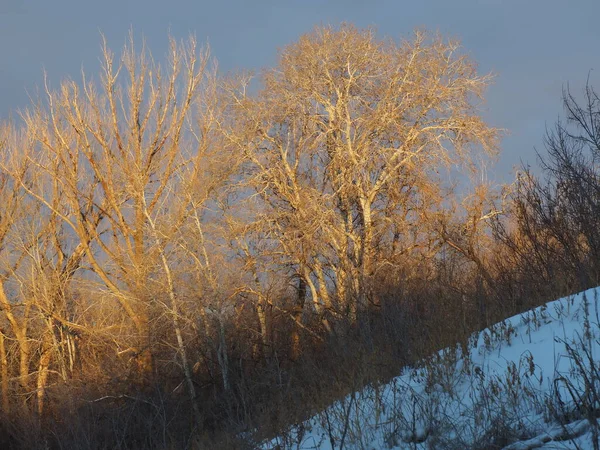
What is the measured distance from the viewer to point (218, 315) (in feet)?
65.5

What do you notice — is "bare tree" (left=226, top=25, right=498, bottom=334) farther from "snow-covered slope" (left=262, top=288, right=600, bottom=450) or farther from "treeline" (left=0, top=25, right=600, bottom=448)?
"snow-covered slope" (left=262, top=288, right=600, bottom=450)

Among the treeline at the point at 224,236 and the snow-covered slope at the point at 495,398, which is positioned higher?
the treeline at the point at 224,236

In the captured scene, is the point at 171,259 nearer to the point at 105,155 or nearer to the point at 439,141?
the point at 105,155

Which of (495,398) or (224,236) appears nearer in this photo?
(495,398)

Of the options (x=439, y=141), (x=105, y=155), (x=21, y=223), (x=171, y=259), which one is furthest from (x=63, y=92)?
(x=439, y=141)

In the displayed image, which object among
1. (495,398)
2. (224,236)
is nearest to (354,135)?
(224,236)

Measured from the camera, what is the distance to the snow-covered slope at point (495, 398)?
208 inches

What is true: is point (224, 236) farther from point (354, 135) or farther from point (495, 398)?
point (495, 398)

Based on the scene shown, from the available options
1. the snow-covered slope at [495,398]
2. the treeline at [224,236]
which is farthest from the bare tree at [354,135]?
the snow-covered slope at [495,398]

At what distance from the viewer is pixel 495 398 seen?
249 inches

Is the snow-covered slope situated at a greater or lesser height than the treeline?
lesser

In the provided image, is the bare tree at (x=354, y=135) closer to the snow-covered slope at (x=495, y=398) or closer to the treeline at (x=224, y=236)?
the treeline at (x=224, y=236)

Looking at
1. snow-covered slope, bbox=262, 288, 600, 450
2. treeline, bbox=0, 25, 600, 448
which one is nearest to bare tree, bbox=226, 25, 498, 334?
A: treeline, bbox=0, 25, 600, 448

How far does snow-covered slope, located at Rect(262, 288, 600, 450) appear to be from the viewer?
529 centimetres
